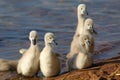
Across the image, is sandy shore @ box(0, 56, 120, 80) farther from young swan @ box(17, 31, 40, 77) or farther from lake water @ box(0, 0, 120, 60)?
lake water @ box(0, 0, 120, 60)

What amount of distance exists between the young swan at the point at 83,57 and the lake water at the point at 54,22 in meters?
1.98

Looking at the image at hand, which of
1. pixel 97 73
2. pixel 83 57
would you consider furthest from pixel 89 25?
pixel 97 73

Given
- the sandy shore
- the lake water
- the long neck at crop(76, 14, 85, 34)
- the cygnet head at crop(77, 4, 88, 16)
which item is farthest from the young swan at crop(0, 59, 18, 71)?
the cygnet head at crop(77, 4, 88, 16)

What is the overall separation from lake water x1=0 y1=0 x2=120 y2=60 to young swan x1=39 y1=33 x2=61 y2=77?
2.32 metres

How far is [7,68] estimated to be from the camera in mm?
10312

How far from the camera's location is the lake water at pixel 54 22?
12461mm

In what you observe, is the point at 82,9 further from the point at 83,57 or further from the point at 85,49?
the point at 83,57

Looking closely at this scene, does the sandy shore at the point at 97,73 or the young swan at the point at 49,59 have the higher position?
the young swan at the point at 49,59

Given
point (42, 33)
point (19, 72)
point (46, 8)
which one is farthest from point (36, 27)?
point (19, 72)

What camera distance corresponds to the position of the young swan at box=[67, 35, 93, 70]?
31.0 ft

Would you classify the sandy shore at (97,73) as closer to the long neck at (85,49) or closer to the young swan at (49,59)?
the young swan at (49,59)

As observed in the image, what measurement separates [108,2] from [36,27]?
3815 millimetres

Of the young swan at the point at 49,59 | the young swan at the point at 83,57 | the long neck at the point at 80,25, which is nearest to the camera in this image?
the young swan at the point at 49,59

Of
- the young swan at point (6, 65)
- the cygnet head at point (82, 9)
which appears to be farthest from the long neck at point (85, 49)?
the cygnet head at point (82, 9)
